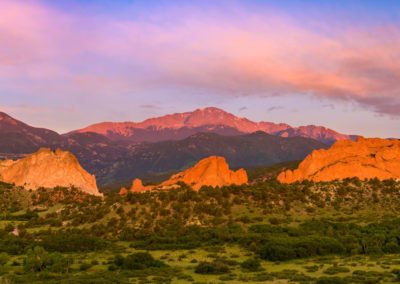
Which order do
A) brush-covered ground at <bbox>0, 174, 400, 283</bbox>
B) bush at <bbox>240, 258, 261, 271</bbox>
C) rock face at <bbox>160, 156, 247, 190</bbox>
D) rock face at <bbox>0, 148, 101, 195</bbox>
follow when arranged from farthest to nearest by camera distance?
rock face at <bbox>0, 148, 101, 195</bbox> < rock face at <bbox>160, 156, 247, 190</bbox> < bush at <bbox>240, 258, 261, 271</bbox> < brush-covered ground at <bbox>0, 174, 400, 283</bbox>

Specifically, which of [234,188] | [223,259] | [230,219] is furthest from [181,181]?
[223,259]

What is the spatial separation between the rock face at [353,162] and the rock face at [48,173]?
65188 millimetres

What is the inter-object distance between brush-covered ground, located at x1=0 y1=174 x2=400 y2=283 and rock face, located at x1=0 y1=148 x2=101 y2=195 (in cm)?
425

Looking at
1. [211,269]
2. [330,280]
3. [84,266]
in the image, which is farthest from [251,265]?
[84,266]

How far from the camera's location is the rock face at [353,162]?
114 meters

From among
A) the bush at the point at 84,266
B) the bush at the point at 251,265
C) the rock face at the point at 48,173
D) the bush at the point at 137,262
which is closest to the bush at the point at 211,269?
the bush at the point at 251,265

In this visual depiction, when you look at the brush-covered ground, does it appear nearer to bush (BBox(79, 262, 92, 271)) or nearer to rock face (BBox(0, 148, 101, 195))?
bush (BBox(79, 262, 92, 271))

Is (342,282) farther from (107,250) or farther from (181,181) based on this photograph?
(181,181)

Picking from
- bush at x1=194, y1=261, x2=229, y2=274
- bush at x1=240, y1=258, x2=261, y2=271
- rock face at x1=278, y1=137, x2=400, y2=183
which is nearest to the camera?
bush at x1=194, y1=261, x2=229, y2=274

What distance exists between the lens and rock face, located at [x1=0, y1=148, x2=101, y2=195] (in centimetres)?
12619

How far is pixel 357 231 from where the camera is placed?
2803 inches

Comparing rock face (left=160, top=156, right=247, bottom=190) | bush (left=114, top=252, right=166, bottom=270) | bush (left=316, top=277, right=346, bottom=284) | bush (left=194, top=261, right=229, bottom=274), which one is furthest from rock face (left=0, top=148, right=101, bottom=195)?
bush (left=316, top=277, right=346, bottom=284)

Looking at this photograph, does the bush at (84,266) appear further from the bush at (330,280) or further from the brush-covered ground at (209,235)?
the bush at (330,280)

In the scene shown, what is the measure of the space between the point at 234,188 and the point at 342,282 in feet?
212
